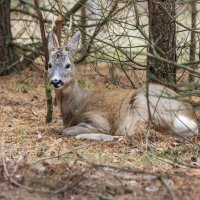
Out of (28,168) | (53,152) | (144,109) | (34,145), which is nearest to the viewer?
(28,168)

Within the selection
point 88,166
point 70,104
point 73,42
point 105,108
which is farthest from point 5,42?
point 88,166

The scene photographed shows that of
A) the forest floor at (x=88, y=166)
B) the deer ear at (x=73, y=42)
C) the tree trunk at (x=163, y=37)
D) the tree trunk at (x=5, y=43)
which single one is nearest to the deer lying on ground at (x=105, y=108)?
the deer ear at (x=73, y=42)

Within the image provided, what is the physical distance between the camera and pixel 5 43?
43.7ft

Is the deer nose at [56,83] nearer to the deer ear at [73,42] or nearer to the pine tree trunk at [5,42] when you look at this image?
the deer ear at [73,42]

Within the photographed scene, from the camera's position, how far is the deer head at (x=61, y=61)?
8812mm

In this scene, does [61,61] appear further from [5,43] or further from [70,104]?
[5,43]

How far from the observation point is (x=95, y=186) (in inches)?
218

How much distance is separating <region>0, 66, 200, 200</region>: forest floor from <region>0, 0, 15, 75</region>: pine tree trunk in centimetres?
331

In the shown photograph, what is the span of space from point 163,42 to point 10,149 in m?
2.97

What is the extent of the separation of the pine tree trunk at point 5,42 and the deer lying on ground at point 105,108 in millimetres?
4224

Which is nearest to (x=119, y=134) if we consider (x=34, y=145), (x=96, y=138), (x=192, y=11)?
(x=96, y=138)

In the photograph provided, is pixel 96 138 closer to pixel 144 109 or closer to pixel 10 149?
pixel 144 109

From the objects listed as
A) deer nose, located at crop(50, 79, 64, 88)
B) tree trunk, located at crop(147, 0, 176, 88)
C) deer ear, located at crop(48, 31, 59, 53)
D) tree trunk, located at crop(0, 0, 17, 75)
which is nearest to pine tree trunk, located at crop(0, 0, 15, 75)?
tree trunk, located at crop(0, 0, 17, 75)

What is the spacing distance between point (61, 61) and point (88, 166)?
3177 millimetres
